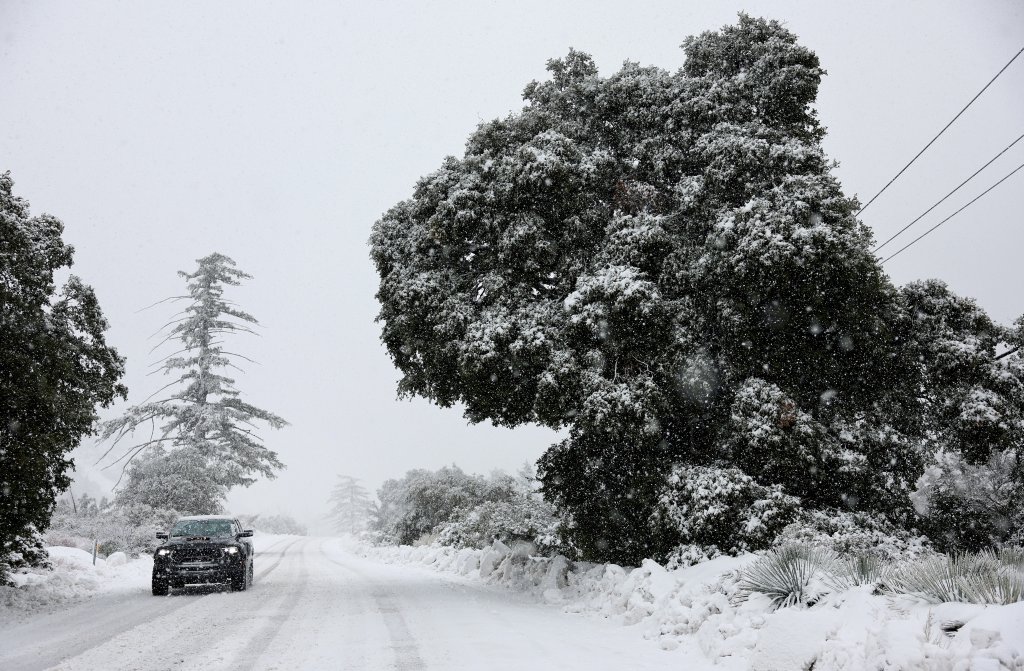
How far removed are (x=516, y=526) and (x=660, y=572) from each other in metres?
8.57

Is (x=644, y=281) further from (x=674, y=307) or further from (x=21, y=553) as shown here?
(x=21, y=553)

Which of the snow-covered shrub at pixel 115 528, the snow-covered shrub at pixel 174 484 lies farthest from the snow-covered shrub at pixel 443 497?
the snow-covered shrub at pixel 115 528

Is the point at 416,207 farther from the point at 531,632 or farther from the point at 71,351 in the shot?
the point at 531,632

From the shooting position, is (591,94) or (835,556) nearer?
(835,556)

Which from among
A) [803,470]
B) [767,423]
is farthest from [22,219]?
[803,470]

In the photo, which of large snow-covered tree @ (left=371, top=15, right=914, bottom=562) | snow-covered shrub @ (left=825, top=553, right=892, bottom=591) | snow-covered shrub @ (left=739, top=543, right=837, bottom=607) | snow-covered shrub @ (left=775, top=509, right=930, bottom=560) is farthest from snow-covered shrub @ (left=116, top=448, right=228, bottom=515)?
snow-covered shrub @ (left=825, top=553, right=892, bottom=591)

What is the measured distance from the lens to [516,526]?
18.4m

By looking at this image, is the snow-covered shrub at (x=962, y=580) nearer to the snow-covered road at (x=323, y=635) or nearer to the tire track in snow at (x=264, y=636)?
the snow-covered road at (x=323, y=635)

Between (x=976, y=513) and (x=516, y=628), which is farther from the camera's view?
(x=976, y=513)

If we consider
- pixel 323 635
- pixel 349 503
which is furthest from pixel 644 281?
pixel 349 503

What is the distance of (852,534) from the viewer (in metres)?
10.9

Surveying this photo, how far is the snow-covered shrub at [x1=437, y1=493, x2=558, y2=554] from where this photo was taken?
17.5 meters

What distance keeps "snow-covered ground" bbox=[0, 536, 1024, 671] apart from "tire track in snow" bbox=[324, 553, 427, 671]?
0.08ft

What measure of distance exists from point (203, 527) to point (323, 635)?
26.6 feet
